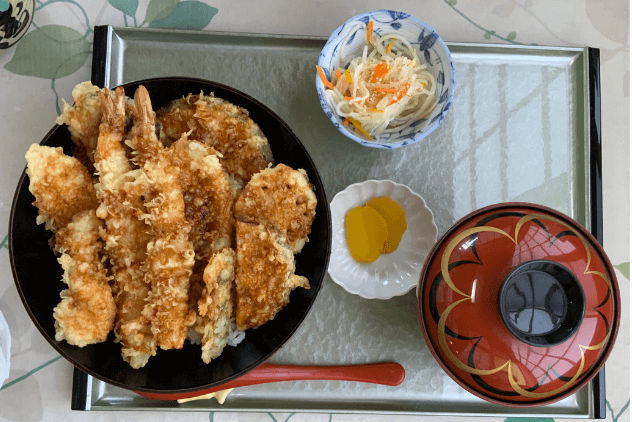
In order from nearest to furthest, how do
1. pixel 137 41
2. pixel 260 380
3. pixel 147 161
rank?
1. pixel 147 161
2. pixel 260 380
3. pixel 137 41

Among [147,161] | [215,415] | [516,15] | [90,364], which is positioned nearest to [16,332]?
[90,364]

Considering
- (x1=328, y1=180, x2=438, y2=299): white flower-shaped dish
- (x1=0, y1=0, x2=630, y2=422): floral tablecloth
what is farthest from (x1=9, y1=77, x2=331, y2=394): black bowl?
(x1=0, y1=0, x2=630, y2=422): floral tablecloth

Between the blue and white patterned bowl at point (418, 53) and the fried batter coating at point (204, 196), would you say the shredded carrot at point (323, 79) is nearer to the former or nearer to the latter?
the blue and white patterned bowl at point (418, 53)

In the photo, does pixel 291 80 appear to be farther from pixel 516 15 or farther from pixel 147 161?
pixel 516 15

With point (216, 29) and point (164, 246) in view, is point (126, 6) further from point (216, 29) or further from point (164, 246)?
point (164, 246)

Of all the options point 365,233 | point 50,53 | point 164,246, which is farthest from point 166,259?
point 50,53
